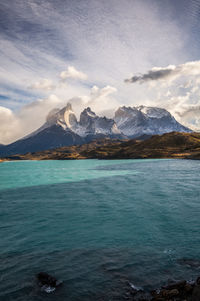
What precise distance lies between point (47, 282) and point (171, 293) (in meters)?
8.37

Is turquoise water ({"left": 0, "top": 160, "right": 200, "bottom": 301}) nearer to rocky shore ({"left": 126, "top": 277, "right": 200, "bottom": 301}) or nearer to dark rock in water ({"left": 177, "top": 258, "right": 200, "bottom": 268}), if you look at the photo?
dark rock in water ({"left": 177, "top": 258, "right": 200, "bottom": 268})

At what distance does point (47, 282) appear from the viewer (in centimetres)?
1514

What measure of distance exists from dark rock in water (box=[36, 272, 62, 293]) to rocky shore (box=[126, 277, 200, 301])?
507cm

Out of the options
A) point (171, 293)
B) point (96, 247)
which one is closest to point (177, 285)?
point (171, 293)

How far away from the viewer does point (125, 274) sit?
16094 mm

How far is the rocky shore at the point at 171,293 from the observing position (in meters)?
12.5

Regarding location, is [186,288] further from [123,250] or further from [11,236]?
[11,236]

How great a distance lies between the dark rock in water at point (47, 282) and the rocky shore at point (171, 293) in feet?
16.6

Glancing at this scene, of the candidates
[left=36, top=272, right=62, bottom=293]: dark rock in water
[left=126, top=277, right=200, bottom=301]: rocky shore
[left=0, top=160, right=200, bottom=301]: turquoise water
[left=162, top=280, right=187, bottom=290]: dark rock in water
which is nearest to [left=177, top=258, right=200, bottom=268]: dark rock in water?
[left=0, top=160, right=200, bottom=301]: turquoise water

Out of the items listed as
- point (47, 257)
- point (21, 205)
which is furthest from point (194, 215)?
point (21, 205)

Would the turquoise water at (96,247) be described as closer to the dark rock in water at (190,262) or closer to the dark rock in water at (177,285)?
the dark rock in water at (190,262)

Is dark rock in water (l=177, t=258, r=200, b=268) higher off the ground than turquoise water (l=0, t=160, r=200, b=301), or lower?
higher

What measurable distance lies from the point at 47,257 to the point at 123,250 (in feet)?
23.1

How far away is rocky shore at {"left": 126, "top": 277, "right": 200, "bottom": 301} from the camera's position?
1255 cm
